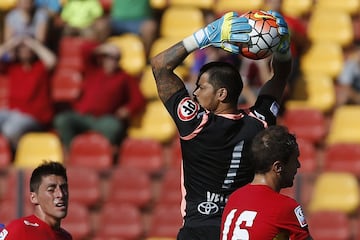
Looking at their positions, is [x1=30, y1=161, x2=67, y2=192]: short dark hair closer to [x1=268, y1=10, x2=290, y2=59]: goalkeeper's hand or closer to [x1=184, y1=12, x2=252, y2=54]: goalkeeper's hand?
[x1=184, y1=12, x2=252, y2=54]: goalkeeper's hand

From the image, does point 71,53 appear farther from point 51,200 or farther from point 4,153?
point 51,200

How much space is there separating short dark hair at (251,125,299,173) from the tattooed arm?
0.79 meters

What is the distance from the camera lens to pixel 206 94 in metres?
5.77

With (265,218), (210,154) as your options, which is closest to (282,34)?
(210,154)

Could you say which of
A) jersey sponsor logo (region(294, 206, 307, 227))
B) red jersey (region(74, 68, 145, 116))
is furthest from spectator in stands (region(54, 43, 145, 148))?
jersey sponsor logo (region(294, 206, 307, 227))

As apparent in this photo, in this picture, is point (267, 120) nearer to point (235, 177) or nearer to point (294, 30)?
point (235, 177)

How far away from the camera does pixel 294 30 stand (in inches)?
476

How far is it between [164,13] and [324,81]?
2397 mm

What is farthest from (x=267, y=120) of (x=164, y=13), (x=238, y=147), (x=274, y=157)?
(x=164, y=13)

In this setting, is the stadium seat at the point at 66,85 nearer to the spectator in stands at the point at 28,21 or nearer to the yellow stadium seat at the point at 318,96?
the spectator in stands at the point at 28,21

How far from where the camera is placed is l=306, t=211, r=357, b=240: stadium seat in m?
10.1

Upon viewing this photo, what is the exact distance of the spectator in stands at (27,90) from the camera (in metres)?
11.7

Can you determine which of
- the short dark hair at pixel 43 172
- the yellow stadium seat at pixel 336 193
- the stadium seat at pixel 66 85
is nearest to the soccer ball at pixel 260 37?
the short dark hair at pixel 43 172

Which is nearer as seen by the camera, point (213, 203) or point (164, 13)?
point (213, 203)
